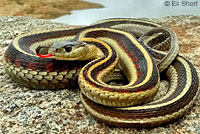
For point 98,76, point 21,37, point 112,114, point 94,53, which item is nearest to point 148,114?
point 112,114

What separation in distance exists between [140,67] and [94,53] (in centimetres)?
26

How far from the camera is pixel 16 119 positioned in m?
1.46

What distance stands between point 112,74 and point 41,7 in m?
3.31

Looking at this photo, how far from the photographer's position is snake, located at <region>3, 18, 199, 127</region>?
54.2 inches

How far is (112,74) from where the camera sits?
1.75m

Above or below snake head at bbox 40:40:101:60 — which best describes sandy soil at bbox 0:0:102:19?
below

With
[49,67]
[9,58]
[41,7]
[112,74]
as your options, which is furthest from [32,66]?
[41,7]

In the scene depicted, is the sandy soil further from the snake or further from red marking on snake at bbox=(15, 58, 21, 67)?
red marking on snake at bbox=(15, 58, 21, 67)

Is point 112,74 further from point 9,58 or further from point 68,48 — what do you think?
point 9,58

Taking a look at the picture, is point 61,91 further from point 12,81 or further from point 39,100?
point 12,81

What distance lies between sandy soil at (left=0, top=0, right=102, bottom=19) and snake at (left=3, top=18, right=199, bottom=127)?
2510mm

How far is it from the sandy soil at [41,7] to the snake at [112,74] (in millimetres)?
2510

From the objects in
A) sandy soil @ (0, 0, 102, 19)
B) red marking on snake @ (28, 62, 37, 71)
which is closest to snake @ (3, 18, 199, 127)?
red marking on snake @ (28, 62, 37, 71)

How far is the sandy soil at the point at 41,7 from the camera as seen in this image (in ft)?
14.8
